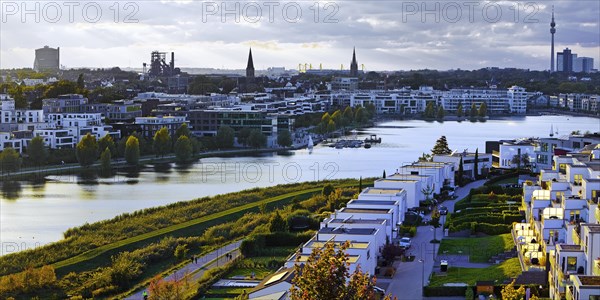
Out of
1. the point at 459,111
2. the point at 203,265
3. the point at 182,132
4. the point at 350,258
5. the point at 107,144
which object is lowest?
the point at 203,265

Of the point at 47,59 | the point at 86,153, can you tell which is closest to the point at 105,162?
the point at 86,153

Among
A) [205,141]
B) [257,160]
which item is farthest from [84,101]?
[257,160]

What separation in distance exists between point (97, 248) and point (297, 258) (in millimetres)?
2204

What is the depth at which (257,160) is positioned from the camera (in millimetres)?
16281

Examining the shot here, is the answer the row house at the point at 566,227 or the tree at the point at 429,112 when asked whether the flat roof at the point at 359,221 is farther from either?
the tree at the point at 429,112

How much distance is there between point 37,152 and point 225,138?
15.8ft

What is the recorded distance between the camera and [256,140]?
60.9ft

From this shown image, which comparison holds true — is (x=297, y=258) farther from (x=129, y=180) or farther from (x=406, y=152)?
(x=406, y=152)

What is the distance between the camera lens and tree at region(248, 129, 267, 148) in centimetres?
1855

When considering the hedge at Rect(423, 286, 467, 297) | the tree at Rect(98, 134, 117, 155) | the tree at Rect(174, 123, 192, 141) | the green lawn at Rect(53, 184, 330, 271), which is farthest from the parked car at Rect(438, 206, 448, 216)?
the tree at Rect(174, 123, 192, 141)

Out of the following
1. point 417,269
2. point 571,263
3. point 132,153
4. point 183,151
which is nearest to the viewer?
point 571,263

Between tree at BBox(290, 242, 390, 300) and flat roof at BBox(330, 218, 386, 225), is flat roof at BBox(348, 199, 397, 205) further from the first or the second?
tree at BBox(290, 242, 390, 300)

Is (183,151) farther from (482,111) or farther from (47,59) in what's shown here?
(47,59)

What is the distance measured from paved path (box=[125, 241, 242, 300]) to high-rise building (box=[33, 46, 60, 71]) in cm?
4427
